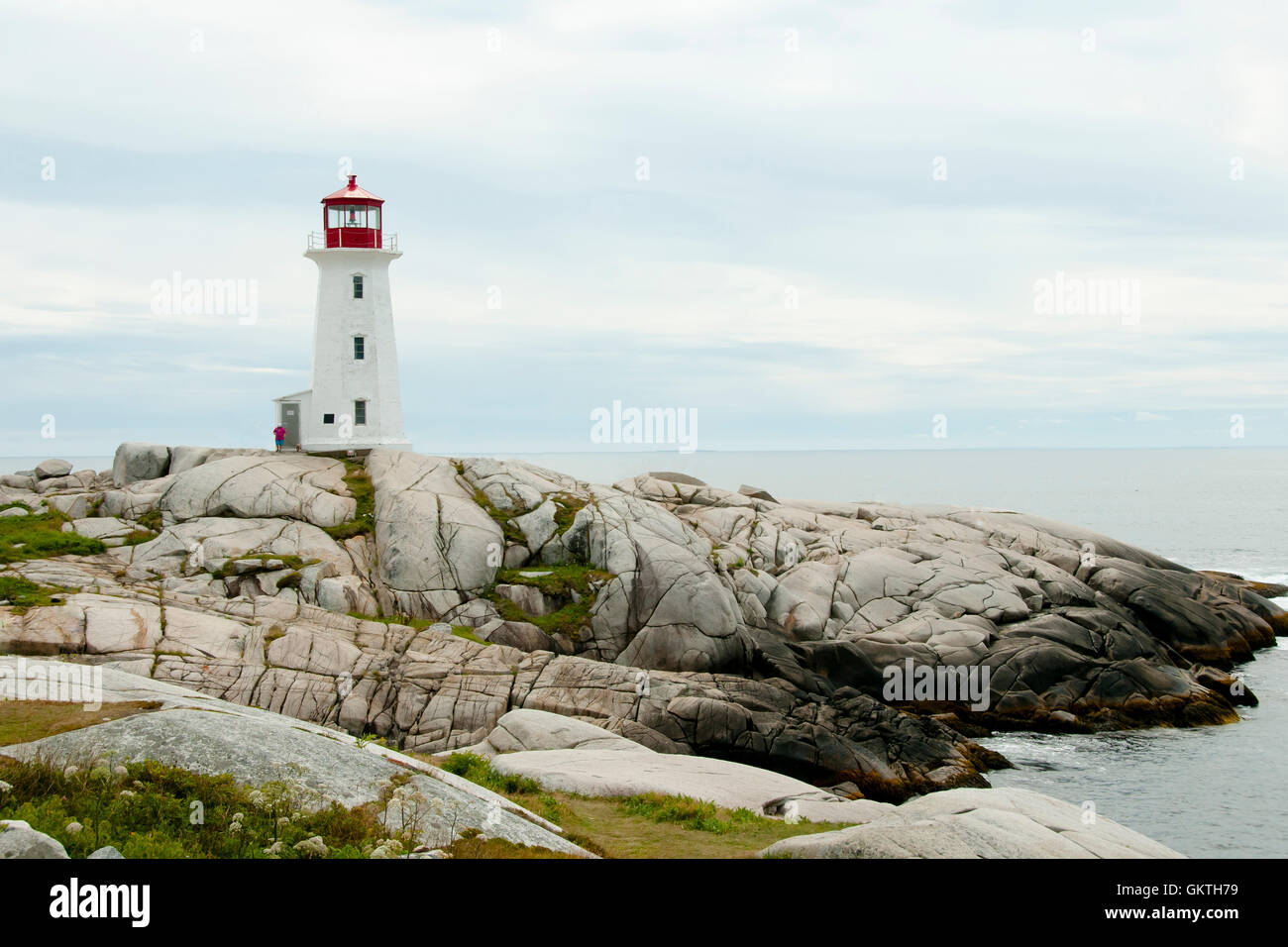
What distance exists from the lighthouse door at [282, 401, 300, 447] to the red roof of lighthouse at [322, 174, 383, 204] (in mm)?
9761

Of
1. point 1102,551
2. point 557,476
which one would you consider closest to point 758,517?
point 557,476

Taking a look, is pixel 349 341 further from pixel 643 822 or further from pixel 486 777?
pixel 643 822

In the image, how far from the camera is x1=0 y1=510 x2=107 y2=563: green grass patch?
35656 millimetres

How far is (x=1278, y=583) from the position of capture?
67.7 metres

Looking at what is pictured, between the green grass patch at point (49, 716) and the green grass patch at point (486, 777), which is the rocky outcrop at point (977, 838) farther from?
the green grass patch at point (49, 716)

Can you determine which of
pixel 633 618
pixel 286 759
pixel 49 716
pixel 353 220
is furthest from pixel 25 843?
pixel 353 220

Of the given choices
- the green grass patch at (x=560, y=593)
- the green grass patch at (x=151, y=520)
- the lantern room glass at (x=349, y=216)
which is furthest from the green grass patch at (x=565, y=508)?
the lantern room glass at (x=349, y=216)

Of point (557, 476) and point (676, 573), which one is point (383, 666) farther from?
point (557, 476)

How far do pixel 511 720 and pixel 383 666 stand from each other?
6.36m

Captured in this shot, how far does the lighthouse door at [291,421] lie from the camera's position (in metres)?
49.0

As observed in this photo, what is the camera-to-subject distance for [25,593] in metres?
30.0

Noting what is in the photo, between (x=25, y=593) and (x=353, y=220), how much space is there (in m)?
25.1

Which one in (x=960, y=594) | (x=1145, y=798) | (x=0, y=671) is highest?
(x=0, y=671)

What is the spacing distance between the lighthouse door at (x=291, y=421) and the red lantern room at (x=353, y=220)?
301 inches
